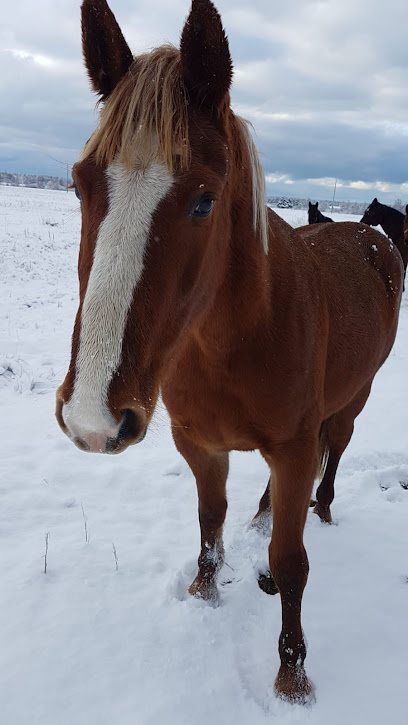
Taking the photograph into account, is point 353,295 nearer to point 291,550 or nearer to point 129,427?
point 291,550

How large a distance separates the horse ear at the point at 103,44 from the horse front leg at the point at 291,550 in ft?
5.57

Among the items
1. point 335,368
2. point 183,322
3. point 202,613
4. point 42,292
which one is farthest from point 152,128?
point 42,292

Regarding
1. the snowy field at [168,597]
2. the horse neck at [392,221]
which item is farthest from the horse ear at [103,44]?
the horse neck at [392,221]

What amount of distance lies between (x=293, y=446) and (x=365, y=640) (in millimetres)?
1256

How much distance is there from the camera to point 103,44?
1623mm

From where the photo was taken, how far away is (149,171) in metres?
1.37

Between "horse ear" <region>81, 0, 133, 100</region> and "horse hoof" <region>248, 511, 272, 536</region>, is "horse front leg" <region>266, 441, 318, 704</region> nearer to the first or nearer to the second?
"horse hoof" <region>248, 511, 272, 536</region>

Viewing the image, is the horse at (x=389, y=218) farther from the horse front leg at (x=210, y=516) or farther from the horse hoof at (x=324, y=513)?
the horse front leg at (x=210, y=516)

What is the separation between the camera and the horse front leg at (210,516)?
2803 mm

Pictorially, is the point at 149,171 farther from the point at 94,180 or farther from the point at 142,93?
the point at 142,93

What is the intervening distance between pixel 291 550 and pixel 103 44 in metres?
2.33

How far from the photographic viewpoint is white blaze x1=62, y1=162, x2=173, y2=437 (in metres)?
1.24

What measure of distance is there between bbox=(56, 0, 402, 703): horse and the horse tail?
0.69 m

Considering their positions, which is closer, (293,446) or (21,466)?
(293,446)
